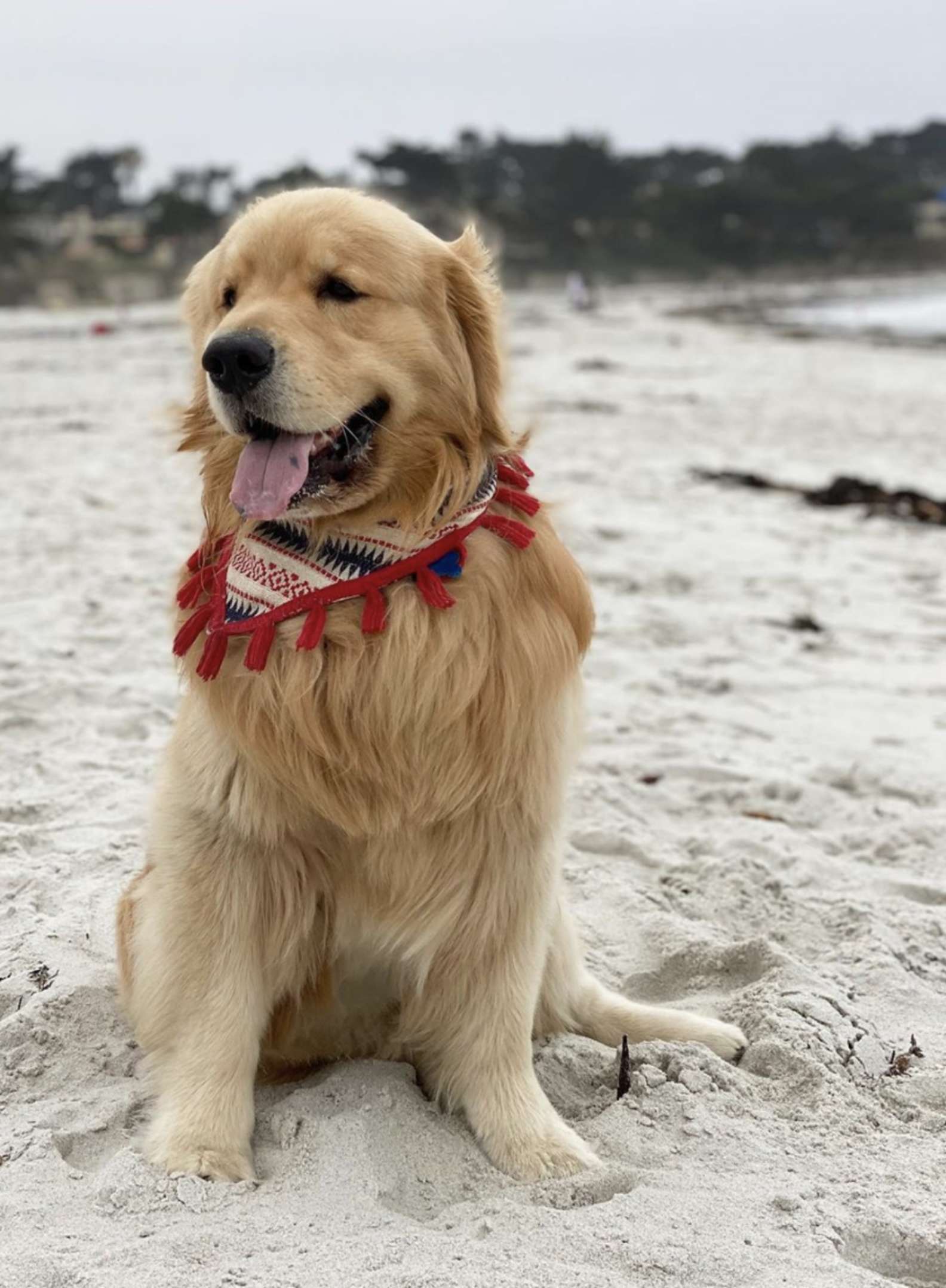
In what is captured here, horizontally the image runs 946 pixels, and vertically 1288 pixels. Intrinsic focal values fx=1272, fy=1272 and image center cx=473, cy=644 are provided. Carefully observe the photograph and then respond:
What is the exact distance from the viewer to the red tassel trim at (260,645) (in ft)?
7.02

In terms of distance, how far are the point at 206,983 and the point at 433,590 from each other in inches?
32.1

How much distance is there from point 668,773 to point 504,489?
5.78 feet

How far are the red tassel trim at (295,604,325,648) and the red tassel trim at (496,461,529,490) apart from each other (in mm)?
453

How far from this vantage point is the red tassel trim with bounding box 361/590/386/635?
216 cm

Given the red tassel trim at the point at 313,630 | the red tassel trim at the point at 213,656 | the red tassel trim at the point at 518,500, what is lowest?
the red tassel trim at the point at 213,656

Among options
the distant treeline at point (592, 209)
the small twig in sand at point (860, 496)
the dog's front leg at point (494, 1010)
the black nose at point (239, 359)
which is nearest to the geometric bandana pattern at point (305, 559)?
the black nose at point (239, 359)

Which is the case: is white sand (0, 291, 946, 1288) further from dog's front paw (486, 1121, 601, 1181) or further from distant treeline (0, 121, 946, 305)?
distant treeline (0, 121, 946, 305)

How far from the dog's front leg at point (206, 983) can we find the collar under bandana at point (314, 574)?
0.34 m

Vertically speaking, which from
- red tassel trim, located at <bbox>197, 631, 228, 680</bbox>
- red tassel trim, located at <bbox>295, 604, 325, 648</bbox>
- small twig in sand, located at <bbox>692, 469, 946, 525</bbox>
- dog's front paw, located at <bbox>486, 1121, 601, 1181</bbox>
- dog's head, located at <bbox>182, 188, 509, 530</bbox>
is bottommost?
dog's front paw, located at <bbox>486, 1121, 601, 1181</bbox>

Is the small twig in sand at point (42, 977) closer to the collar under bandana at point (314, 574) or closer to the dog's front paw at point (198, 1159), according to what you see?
the dog's front paw at point (198, 1159)

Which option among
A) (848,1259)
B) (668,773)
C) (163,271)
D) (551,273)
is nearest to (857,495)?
(668,773)

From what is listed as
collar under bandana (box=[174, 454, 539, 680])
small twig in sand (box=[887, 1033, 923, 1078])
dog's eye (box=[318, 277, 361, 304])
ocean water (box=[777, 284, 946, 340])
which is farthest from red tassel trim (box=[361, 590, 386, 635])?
ocean water (box=[777, 284, 946, 340])

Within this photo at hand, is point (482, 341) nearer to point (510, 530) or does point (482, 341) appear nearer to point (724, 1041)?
point (510, 530)

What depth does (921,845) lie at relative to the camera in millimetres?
3434
